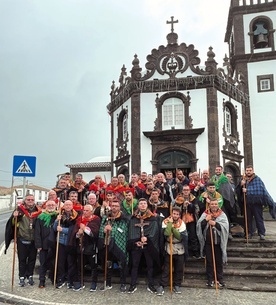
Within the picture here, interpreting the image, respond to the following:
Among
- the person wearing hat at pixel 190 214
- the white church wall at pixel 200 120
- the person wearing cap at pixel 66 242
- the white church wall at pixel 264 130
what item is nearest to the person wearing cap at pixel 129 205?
the person wearing hat at pixel 190 214

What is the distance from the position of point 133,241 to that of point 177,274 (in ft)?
3.38

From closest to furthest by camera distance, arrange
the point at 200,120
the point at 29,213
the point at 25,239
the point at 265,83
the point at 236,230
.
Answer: the point at 25,239 < the point at 29,213 < the point at 236,230 < the point at 200,120 < the point at 265,83

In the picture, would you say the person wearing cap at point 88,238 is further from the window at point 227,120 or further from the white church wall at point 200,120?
the window at point 227,120

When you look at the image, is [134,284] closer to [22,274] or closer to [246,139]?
[22,274]

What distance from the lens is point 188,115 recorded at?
16.8 metres

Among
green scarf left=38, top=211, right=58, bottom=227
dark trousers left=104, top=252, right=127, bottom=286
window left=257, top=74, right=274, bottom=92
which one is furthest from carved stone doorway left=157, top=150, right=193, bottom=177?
green scarf left=38, top=211, right=58, bottom=227

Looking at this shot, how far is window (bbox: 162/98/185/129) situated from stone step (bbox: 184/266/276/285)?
1081 centimetres

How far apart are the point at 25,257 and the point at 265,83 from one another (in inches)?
687

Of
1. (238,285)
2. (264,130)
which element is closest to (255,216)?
(238,285)

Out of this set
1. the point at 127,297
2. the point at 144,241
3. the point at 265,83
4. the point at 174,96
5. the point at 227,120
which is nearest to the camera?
the point at 127,297

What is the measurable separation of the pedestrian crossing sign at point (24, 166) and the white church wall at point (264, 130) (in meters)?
14.2

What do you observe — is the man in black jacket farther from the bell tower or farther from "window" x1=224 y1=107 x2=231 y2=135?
the bell tower

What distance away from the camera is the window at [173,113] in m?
17.0

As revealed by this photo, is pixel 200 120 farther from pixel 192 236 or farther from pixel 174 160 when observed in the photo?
pixel 192 236
